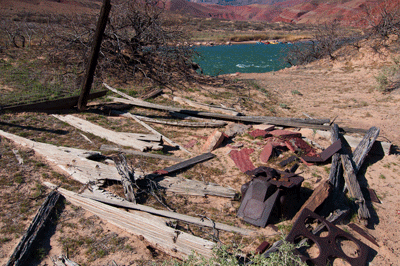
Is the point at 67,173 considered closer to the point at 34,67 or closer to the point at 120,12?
the point at 34,67

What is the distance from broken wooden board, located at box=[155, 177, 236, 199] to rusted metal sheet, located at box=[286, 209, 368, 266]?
1.27 meters

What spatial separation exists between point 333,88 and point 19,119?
472 inches

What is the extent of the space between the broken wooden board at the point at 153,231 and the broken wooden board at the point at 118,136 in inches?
81.3

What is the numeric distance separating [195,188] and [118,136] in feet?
8.52

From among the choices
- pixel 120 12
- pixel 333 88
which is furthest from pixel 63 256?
pixel 333 88

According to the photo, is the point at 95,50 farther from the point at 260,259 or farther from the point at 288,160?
the point at 260,259

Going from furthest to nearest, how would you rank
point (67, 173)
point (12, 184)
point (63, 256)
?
point (67, 173), point (12, 184), point (63, 256)

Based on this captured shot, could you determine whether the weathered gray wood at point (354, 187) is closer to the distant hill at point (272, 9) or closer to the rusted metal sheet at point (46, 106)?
the rusted metal sheet at point (46, 106)

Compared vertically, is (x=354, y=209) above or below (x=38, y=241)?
above

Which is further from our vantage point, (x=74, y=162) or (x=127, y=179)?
(x=74, y=162)

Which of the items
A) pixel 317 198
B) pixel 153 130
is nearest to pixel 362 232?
pixel 317 198

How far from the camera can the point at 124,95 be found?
909cm

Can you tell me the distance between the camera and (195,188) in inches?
183

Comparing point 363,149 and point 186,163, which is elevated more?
point 363,149
